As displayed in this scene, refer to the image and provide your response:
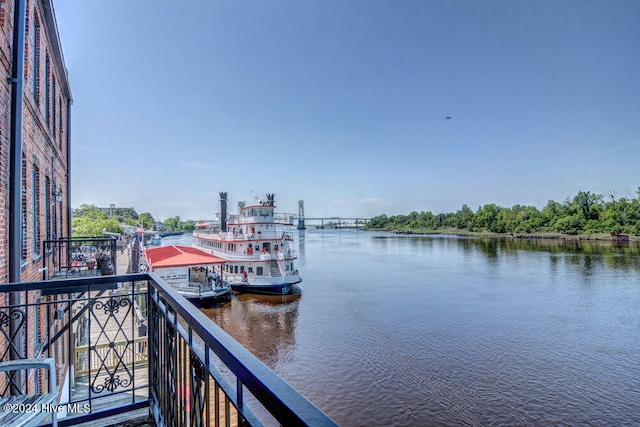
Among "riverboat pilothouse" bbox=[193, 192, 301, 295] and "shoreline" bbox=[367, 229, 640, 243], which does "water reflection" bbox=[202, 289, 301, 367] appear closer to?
"riverboat pilothouse" bbox=[193, 192, 301, 295]

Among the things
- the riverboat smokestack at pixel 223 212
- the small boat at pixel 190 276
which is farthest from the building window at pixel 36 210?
the riverboat smokestack at pixel 223 212

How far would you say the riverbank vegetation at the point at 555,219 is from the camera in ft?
223

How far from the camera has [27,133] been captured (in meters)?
5.14

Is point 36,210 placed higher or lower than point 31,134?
lower

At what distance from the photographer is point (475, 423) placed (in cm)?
1037

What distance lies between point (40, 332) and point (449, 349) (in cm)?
1475

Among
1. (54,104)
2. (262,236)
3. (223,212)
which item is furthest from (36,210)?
(223,212)

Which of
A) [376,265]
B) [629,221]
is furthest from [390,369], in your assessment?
[629,221]

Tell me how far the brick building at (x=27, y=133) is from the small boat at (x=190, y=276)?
1215 cm

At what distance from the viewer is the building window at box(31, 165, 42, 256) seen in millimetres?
Answer: 6012

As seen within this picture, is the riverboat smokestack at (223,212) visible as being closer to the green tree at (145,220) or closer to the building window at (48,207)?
the building window at (48,207)

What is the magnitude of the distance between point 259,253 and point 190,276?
498cm

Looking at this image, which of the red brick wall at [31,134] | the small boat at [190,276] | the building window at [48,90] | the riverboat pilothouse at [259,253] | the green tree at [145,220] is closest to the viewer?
the red brick wall at [31,134]

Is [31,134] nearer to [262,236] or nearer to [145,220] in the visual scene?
[262,236]
